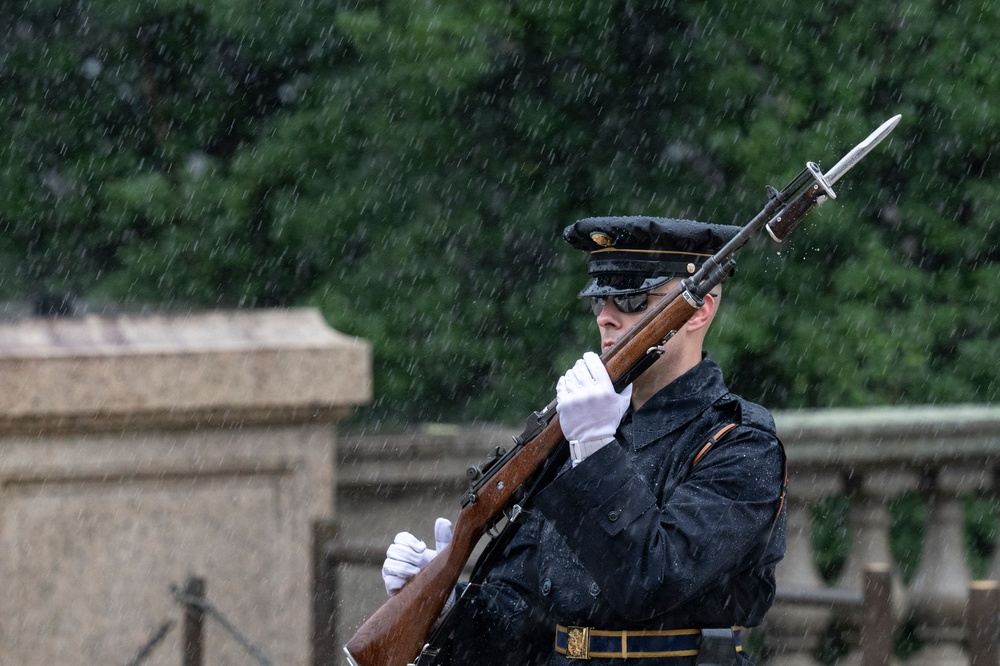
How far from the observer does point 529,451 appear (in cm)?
310

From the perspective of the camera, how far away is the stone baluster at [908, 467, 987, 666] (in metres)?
4.97

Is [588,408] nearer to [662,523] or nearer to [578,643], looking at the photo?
[662,523]

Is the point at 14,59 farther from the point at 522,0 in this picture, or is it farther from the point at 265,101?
the point at 522,0

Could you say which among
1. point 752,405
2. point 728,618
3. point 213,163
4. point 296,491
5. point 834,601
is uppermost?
point 752,405

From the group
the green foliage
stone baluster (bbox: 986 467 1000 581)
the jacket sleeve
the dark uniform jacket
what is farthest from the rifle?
the green foliage

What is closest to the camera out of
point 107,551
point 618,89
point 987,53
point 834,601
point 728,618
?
point 728,618

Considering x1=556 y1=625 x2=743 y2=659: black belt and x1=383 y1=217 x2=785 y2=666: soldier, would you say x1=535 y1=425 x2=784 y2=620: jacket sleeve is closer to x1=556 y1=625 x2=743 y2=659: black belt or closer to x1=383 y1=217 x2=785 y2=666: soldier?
x1=383 y1=217 x2=785 y2=666: soldier

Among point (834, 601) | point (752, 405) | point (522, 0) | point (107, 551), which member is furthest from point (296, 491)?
point (522, 0)

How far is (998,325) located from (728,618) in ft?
20.3

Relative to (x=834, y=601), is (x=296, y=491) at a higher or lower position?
lower

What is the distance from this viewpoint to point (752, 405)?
3102mm

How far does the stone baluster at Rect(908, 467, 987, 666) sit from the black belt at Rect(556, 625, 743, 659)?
220cm

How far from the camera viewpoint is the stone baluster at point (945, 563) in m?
4.97

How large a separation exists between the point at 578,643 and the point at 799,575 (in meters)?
2.44
